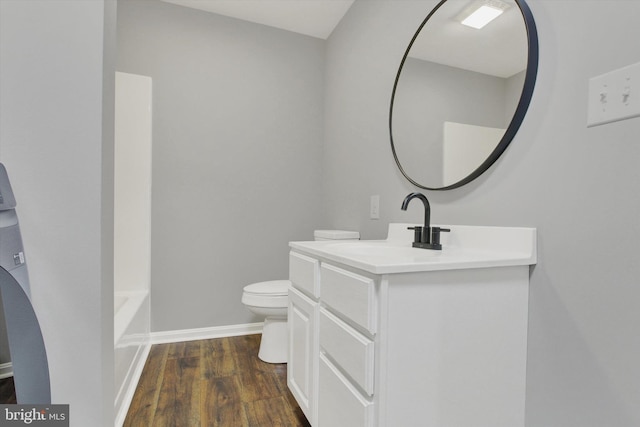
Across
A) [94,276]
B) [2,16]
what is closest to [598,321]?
[94,276]

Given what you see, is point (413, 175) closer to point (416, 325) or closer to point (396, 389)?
point (416, 325)

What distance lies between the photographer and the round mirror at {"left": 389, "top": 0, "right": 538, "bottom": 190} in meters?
1.08

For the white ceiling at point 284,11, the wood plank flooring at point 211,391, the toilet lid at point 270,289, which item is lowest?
the wood plank flooring at point 211,391

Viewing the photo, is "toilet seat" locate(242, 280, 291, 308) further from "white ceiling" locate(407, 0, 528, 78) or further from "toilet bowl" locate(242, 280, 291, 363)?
"white ceiling" locate(407, 0, 528, 78)

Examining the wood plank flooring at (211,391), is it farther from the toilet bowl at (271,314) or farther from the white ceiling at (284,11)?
the white ceiling at (284,11)

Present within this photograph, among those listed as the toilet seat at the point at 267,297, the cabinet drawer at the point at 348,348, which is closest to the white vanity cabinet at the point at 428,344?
the cabinet drawer at the point at 348,348

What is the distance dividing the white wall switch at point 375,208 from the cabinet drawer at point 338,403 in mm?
959

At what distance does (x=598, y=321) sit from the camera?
83 centimetres

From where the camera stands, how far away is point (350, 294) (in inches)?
37.8

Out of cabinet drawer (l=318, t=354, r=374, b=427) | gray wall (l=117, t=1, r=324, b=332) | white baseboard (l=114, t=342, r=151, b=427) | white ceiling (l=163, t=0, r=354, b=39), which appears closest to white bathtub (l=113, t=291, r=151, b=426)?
white baseboard (l=114, t=342, r=151, b=427)

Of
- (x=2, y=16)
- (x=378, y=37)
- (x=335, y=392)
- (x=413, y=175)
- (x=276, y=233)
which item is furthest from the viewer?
(x=276, y=233)

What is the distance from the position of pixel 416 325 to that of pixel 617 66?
833 mm

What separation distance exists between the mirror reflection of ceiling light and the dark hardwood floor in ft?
6.13

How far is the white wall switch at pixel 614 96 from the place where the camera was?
76cm
